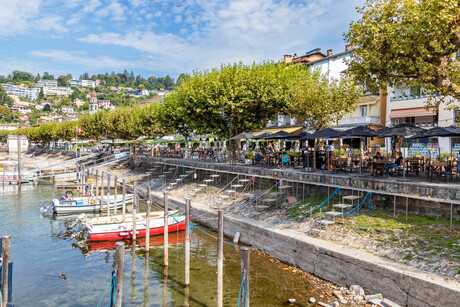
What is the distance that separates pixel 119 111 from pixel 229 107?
120ft

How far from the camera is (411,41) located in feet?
41.9

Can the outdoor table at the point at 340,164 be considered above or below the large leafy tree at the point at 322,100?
below

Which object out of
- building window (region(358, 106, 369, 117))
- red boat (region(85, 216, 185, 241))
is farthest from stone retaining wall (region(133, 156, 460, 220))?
building window (region(358, 106, 369, 117))

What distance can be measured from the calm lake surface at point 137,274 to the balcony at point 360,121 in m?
25.9

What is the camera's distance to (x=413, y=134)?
52.4ft

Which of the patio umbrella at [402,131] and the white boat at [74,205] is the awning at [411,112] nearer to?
the patio umbrella at [402,131]

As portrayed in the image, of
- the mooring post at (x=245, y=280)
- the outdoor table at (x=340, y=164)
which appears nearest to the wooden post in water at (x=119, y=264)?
the mooring post at (x=245, y=280)

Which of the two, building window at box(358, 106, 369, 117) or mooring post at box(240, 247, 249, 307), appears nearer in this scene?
mooring post at box(240, 247, 249, 307)

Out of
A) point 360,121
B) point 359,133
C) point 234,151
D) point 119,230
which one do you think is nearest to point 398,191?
point 359,133

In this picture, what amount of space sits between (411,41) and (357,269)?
30.2 feet

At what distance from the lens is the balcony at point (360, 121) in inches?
1436

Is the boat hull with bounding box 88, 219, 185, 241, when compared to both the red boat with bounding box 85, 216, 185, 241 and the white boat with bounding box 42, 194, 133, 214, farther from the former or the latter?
the white boat with bounding box 42, 194, 133, 214

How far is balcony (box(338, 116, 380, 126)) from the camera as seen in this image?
36.5 meters

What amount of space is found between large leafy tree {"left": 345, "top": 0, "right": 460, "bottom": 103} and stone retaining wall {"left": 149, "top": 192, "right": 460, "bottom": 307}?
783 centimetres
